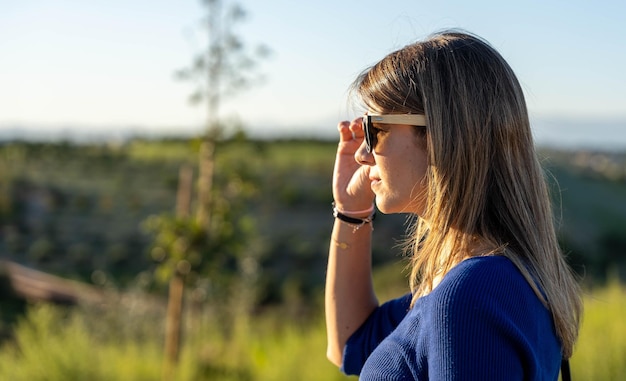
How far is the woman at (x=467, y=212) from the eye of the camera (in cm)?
136

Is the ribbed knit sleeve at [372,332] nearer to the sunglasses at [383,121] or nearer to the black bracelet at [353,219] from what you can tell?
the black bracelet at [353,219]

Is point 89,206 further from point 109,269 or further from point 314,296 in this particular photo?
point 314,296

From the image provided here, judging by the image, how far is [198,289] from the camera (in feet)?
18.4

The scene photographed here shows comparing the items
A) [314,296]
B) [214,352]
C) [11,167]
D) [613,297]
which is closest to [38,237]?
[11,167]

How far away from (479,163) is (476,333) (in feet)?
1.20

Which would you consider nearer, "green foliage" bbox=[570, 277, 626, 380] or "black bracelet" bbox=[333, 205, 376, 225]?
"black bracelet" bbox=[333, 205, 376, 225]

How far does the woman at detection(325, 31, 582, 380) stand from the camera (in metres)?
1.36

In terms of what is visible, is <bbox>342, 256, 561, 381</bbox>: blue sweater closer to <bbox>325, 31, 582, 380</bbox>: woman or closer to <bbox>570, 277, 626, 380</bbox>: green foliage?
<bbox>325, 31, 582, 380</bbox>: woman

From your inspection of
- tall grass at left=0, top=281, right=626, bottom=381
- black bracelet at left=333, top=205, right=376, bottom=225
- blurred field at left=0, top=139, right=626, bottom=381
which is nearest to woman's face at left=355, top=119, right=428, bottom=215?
black bracelet at left=333, top=205, right=376, bottom=225

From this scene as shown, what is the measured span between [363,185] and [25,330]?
4256 millimetres

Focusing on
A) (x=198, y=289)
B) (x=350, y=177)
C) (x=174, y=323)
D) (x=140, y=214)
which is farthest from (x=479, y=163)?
(x=140, y=214)

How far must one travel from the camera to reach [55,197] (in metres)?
19.7

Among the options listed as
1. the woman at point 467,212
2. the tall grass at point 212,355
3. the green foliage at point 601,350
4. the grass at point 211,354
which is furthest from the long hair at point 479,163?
the grass at point 211,354

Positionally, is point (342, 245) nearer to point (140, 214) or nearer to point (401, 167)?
point (401, 167)
